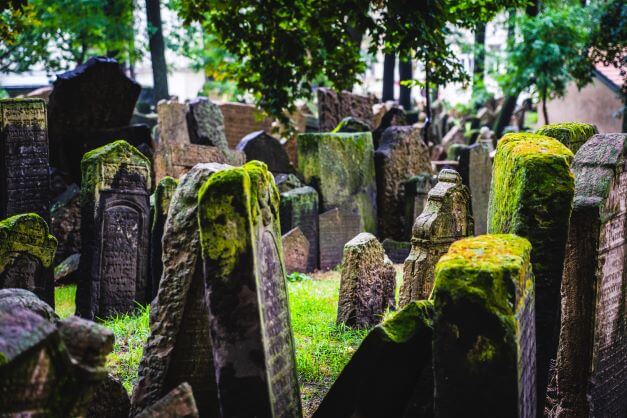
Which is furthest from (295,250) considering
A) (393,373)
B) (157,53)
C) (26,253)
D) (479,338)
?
(157,53)

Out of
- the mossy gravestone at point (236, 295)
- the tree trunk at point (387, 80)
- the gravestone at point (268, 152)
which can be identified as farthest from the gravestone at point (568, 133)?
the tree trunk at point (387, 80)

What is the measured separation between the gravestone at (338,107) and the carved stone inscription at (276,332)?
10.3 metres

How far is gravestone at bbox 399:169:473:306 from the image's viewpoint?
7035 millimetres

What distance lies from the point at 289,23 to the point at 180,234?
20.4ft

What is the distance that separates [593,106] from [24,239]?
67.7 feet

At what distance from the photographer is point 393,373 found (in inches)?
176

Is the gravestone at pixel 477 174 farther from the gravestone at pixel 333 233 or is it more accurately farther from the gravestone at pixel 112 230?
the gravestone at pixel 112 230

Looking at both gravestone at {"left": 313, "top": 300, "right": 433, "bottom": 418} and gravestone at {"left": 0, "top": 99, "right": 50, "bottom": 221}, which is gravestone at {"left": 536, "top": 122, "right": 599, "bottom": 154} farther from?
gravestone at {"left": 0, "top": 99, "right": 50, "bottom": 221}

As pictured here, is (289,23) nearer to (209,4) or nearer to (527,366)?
(209,4)

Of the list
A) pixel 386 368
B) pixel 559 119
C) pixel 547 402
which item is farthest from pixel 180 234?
pixel 559 119

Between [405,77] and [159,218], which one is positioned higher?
[405,77]

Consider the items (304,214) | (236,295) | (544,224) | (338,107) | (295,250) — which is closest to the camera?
(236,295)

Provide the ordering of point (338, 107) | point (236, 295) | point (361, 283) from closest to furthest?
1. point (236, 295)
2. point (361, 283)
3. point (338, 107)

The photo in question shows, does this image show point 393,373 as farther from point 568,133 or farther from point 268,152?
point 268,152
